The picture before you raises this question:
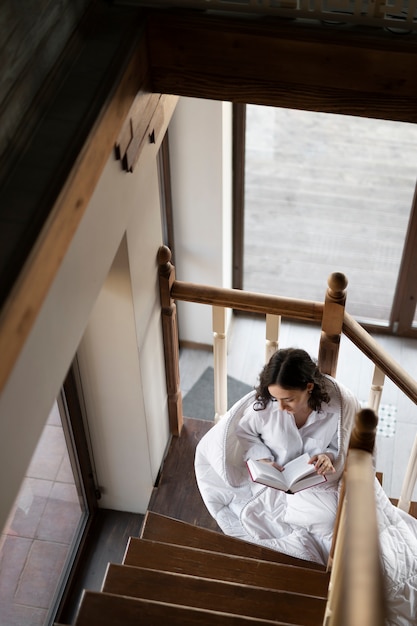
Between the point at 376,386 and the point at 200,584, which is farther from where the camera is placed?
the point at 376,386

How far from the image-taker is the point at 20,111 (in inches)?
85.1

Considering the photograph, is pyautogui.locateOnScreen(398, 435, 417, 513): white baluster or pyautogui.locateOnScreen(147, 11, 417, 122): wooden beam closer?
pyautogui.locateOnScreen(147, 11, 417, 122): wooden beam

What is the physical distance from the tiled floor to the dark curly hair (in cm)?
96

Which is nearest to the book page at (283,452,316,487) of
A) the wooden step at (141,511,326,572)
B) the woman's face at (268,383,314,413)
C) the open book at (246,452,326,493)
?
the open book at (246,452,326,493)

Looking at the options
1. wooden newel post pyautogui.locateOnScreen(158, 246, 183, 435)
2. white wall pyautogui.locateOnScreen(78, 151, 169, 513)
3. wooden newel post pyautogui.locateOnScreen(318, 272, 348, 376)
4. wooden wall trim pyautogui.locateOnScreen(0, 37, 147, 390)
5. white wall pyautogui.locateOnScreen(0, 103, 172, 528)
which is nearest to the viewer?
wooden wall trim pyautogui.locateOnScreen(0, 37, 147, 390)

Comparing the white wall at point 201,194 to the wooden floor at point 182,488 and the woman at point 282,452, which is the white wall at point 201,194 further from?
the woman at point 282,452

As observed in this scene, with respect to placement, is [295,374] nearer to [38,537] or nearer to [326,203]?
[38,537]

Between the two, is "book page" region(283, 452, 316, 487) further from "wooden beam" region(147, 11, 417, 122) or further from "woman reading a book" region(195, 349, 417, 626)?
"wooden beam" region(147, 11, 417, 122)

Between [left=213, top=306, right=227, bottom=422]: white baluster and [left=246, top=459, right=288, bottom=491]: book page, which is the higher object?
[left=213, top=306, right=227, bottom=422]: white baluster

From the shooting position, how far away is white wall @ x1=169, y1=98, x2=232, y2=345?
466cm

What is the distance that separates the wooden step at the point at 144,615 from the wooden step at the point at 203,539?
0.69m

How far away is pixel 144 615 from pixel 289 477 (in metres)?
0.91

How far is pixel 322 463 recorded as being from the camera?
3.22m

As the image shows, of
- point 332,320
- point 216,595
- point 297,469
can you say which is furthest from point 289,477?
point 332,320
